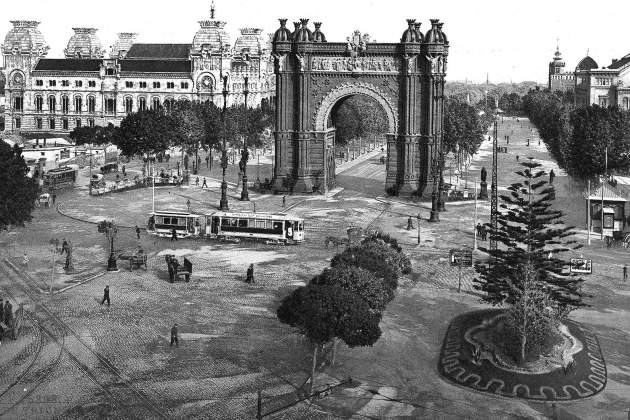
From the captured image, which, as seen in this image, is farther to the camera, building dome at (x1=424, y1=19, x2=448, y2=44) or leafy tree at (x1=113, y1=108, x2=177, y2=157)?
leafy tree at (x1=113, y1=108, x2=177, y2=157)

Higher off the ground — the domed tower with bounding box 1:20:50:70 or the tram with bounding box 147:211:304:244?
the domed tower with bounding box 1:20:50:70

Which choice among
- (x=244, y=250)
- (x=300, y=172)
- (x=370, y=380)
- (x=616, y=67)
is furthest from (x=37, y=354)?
(x=616, y=67)

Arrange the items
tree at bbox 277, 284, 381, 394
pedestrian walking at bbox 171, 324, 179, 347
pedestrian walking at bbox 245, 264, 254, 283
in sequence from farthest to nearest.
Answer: pedestrian walking at bbox 245, 264, 254, 283, pedestrian walking at bbox 171, 324, 179, 347, tree at bbox 277, 284, 381, 394

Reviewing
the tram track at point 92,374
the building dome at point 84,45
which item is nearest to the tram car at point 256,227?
the tram track at point 92,374

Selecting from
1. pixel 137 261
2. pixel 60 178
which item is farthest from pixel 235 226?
pixel 60 178

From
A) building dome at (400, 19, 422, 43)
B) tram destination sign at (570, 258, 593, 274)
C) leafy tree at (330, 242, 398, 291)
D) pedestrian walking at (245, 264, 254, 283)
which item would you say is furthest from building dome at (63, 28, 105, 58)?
leafy tree at (330, 242, 398, 291)

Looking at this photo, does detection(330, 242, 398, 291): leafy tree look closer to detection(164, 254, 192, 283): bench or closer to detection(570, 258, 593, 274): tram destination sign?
detection(164, 254, 192, 283): bench
